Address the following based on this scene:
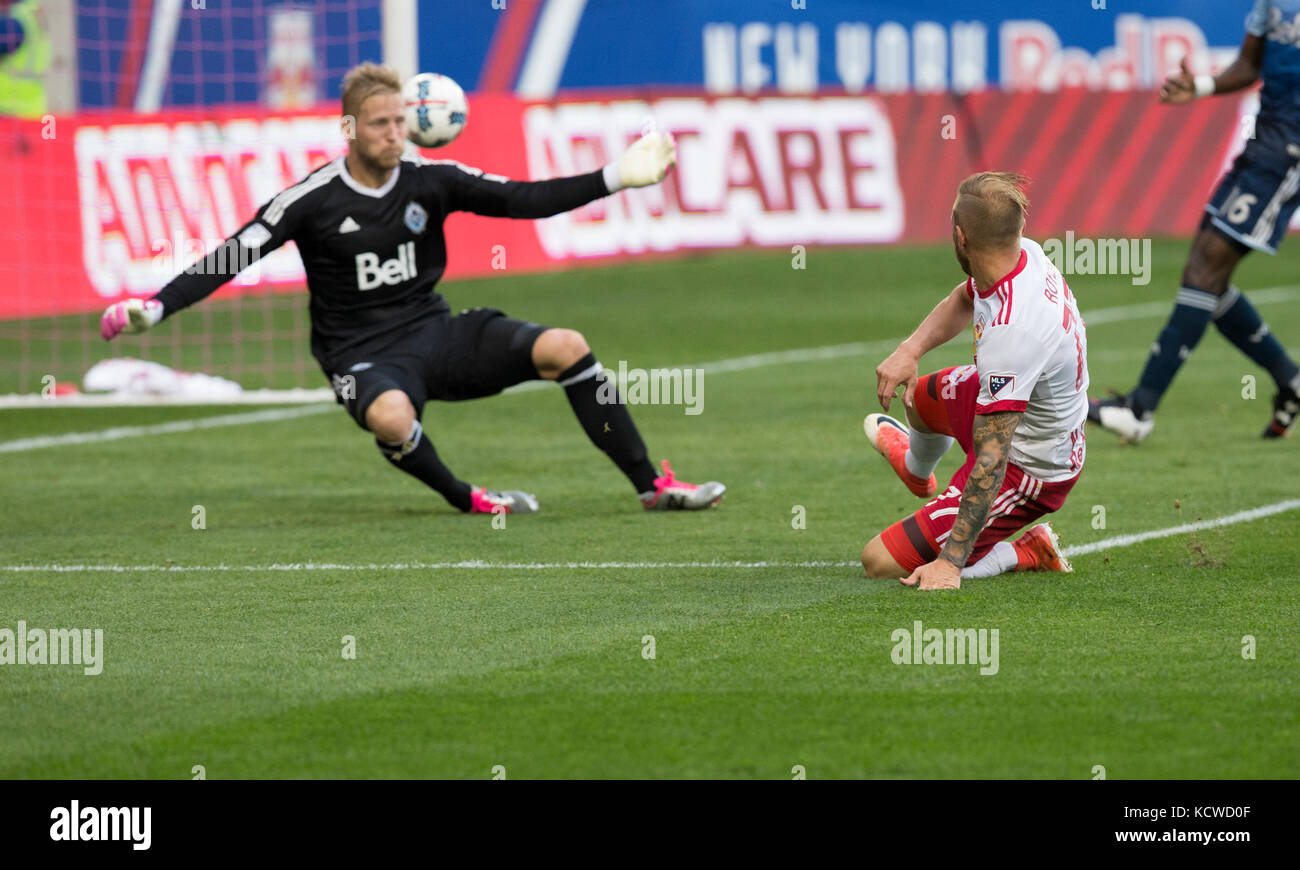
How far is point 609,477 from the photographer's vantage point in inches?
342

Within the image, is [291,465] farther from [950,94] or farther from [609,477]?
[950,94]

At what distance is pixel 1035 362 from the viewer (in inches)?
221

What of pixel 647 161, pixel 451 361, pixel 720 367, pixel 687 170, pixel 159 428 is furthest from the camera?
pixel 687 170

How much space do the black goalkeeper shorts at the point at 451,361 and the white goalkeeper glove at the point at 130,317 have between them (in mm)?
824

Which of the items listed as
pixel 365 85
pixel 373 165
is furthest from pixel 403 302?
pixel 365 85

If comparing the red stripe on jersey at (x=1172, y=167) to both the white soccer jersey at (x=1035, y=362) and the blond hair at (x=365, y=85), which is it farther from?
the white soccer jersey at (x=1035, y=362)

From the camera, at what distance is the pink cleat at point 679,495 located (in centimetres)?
766

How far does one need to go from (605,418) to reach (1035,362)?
98.2 inches

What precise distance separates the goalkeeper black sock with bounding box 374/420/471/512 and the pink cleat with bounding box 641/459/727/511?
2.50ft

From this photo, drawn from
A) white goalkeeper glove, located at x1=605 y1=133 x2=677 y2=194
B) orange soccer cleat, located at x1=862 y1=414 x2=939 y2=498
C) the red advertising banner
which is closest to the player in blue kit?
orange soccer cleat, located at x1=862 y1=414 x2=939 y2=498

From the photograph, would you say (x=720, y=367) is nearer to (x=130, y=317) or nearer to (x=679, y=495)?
(x=679, y=495)

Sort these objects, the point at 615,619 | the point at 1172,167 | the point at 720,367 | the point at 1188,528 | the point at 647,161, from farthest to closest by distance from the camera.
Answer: the point at 1172,167 < the point at 720,367 < the point at 647,161 < the point at 1188,528 < the point at 615,619

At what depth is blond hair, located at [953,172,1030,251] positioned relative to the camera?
5559mm

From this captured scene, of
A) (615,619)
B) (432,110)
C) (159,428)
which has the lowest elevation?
(615,619)
